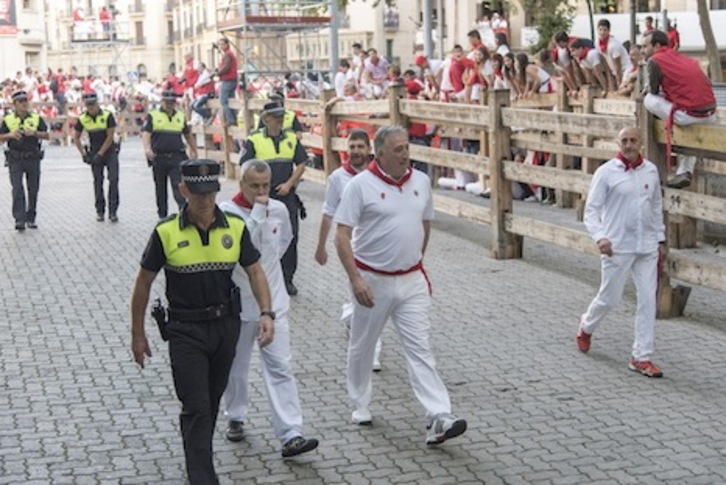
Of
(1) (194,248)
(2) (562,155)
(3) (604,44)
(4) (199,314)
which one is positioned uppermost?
(3) (604,44)

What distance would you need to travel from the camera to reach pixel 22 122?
19.2m

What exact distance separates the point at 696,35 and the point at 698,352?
26.5 m

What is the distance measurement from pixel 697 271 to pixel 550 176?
3.26 meters

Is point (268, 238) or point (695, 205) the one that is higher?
point (268, 238)

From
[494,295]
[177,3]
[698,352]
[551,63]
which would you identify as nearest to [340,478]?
[698,352]

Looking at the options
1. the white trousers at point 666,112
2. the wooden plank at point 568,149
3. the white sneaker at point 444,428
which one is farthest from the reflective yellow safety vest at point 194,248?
the wooden plank at point 568,149

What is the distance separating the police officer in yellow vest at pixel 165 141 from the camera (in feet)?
61.6

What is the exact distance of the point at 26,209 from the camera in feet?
65.4

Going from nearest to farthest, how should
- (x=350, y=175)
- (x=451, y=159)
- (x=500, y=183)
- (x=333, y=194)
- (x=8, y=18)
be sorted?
(x=333, y=194) → (x=350, y=175) → (x=500, y=183) → (x=451, y=159) → (x=8, y=18)

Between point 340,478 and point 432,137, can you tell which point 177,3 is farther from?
point 340,478

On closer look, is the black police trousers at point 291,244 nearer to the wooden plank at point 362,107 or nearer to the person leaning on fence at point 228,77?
the wooden plank at point 362,107

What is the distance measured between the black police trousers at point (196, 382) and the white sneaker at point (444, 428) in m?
1.37

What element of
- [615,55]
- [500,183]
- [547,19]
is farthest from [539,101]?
[547,19]

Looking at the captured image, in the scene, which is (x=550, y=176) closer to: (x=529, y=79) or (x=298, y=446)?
(x=529, y=79)
